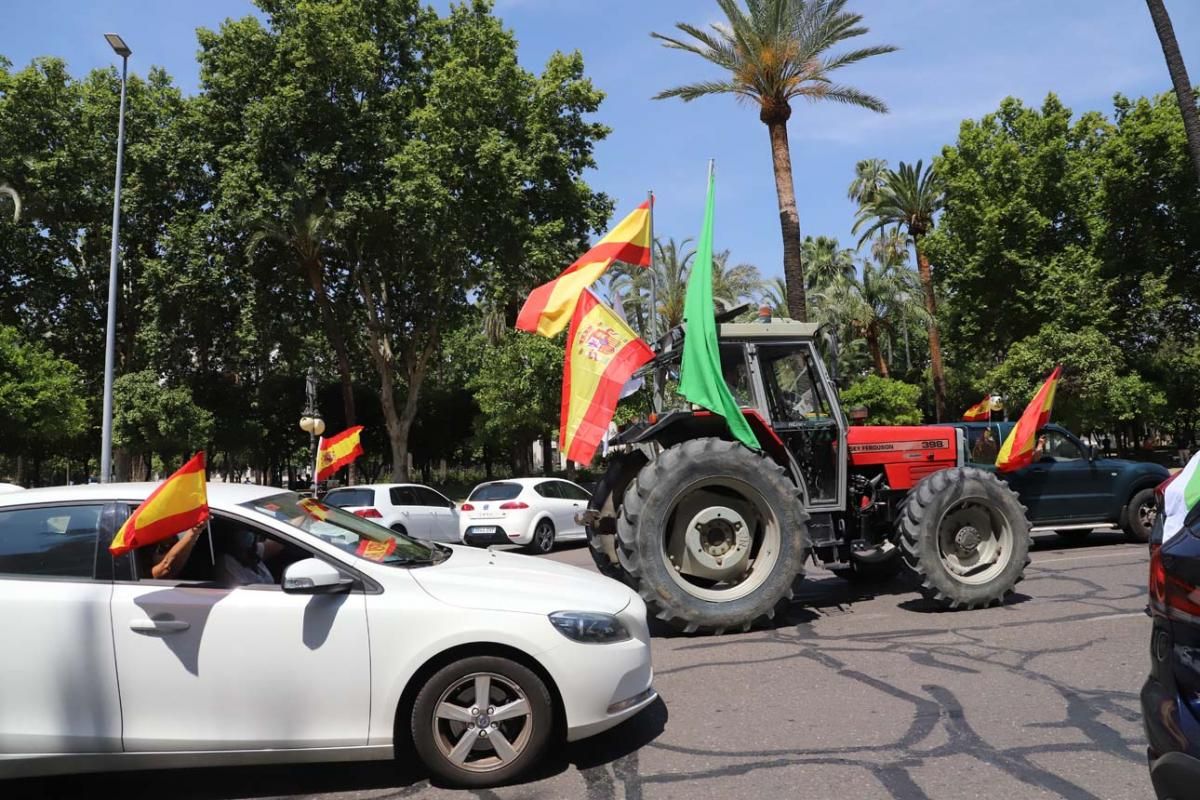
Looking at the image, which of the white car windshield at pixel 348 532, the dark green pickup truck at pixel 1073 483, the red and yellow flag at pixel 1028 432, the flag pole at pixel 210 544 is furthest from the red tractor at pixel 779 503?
the dark green pickup truck at pixel 1073 483

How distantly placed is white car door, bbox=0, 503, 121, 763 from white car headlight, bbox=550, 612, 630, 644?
2110 millimetres

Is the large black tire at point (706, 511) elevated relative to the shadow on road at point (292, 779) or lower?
elevated

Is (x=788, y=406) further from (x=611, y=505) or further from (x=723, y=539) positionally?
(x=611, y=505)

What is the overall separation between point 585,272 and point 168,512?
538cm

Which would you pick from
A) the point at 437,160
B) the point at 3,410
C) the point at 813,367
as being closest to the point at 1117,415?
the point at 437,160

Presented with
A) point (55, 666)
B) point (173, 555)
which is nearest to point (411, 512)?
point (173, 555)

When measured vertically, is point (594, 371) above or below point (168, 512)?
above

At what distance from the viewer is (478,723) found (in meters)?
4.12

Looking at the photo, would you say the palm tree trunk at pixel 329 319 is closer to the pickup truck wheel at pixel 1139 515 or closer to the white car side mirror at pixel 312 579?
the pickup truck wheel at pixel 1139 515

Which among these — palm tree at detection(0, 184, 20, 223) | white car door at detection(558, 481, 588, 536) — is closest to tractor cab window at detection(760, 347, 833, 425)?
white car door at detection(558, 481, 588, 536)

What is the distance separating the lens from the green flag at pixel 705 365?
700 centimetres

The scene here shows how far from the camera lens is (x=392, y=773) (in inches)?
175

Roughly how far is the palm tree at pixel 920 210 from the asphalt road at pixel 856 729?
96.4 feet

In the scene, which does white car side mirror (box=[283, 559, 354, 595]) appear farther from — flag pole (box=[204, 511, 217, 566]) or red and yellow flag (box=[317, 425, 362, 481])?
red and yellow flag (box=[317, 425, 362, 481])
